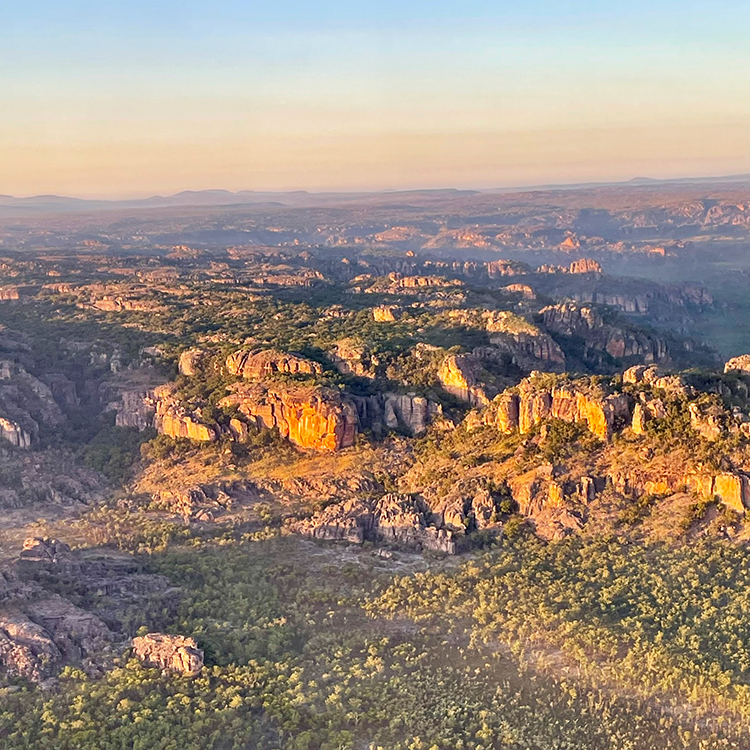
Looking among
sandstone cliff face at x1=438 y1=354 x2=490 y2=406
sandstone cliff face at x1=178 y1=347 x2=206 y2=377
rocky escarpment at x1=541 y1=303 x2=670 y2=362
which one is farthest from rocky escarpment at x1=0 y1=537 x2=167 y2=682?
rocky escarpment at x1=541 y1=303 x2=670 y2=362

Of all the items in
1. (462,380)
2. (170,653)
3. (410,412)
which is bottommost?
(170,653)

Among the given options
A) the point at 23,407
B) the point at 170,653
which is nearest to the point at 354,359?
the point at 23,407

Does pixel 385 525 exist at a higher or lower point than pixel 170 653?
higher

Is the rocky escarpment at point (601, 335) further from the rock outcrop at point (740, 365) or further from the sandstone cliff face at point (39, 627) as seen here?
the sandstone cliff face at point (39, 627)

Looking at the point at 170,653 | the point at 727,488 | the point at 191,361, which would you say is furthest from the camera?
the point at 191,361

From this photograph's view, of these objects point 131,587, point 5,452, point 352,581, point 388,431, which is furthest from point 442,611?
point 5,452

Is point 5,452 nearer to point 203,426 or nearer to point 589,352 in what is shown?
point 203,426

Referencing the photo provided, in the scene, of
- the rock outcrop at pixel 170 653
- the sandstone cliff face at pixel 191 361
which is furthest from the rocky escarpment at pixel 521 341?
the rock outcrop at pixel 170 653

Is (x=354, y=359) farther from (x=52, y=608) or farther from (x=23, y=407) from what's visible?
(x=52, y=608)
